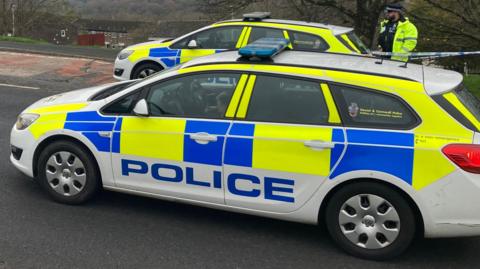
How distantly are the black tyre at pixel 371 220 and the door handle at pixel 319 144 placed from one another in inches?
12.8

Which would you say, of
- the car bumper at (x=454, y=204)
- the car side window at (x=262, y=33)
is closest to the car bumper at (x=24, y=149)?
the car bumper at (x=454, y=204)

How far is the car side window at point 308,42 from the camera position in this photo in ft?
27.2

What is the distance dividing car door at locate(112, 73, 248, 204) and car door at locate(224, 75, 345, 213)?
136 millimetres

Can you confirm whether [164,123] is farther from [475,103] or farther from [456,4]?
[456,4]

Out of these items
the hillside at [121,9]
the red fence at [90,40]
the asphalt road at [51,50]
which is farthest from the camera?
the hillside at [121,9]

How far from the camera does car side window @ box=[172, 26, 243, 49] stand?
350 inches

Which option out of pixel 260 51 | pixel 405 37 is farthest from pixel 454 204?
pixel 405 37

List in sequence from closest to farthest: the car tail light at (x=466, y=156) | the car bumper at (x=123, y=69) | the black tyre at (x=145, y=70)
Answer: the car tail light at (x=466, y=156) → the black tyre at (x=145, y=70) → the car bumper at (x=123, y=69)

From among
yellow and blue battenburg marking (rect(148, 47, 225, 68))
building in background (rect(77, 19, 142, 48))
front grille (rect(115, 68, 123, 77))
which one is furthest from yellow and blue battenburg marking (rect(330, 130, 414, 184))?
building in background (rect(77, 19, 142, 48))

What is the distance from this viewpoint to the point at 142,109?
4.32 metres

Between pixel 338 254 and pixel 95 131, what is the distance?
224cm

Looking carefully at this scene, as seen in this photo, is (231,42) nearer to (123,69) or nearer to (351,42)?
(351,42)

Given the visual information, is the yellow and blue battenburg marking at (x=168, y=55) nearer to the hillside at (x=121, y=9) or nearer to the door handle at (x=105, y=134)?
the door handle at (x=105, y=134)

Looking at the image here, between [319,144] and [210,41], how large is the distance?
5624 millimetres
